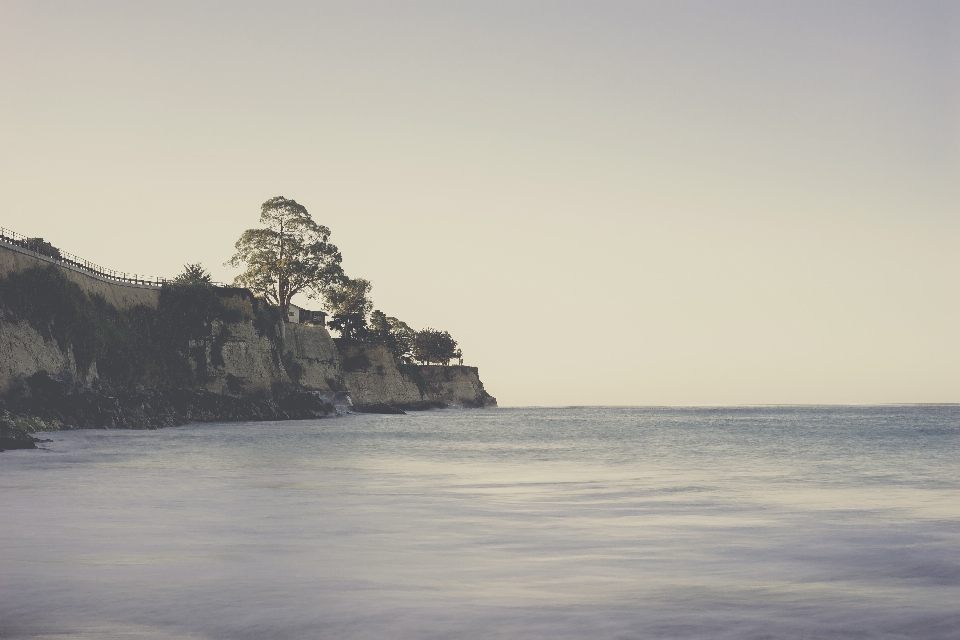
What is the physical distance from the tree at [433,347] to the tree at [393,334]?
400 centimetres

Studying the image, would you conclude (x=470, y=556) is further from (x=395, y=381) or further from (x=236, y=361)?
(x=395, y=381)

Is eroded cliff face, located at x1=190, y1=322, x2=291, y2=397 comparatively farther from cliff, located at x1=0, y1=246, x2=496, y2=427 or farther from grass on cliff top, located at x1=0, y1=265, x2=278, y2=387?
grass on cliff top, located at x1=0, y1=265, x2=278, y2=387

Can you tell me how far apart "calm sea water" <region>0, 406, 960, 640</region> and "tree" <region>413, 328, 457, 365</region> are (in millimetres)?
133116

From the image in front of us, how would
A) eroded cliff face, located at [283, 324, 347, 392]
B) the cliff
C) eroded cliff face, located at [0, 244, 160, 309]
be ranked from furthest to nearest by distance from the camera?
eroded cliff face, located at [283, 324, 347, 392]
eroded cliff face, located at [0, 244, 160, 309]
the cliff

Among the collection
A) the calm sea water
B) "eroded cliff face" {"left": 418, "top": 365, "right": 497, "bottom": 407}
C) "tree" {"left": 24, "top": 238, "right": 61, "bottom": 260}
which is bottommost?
the calm sea water

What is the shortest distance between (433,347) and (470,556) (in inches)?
5746

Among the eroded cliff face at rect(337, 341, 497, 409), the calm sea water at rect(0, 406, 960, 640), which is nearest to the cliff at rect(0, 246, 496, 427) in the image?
the eroded cliff face at rect(337, 341, 497, 409)

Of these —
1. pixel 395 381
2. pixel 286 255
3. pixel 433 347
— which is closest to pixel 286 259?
pixel 286 255

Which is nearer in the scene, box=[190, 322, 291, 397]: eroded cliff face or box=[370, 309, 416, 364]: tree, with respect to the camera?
box=[190, 322, 291, 397]: eroded cliff face

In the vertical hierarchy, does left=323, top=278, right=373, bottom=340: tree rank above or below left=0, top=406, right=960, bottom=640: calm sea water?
above

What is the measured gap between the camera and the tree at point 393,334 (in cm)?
12054

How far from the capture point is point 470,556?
982 cm

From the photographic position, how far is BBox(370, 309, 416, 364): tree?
395 ft

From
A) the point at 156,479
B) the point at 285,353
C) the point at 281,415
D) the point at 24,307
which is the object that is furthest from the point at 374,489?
the point at 285,353
